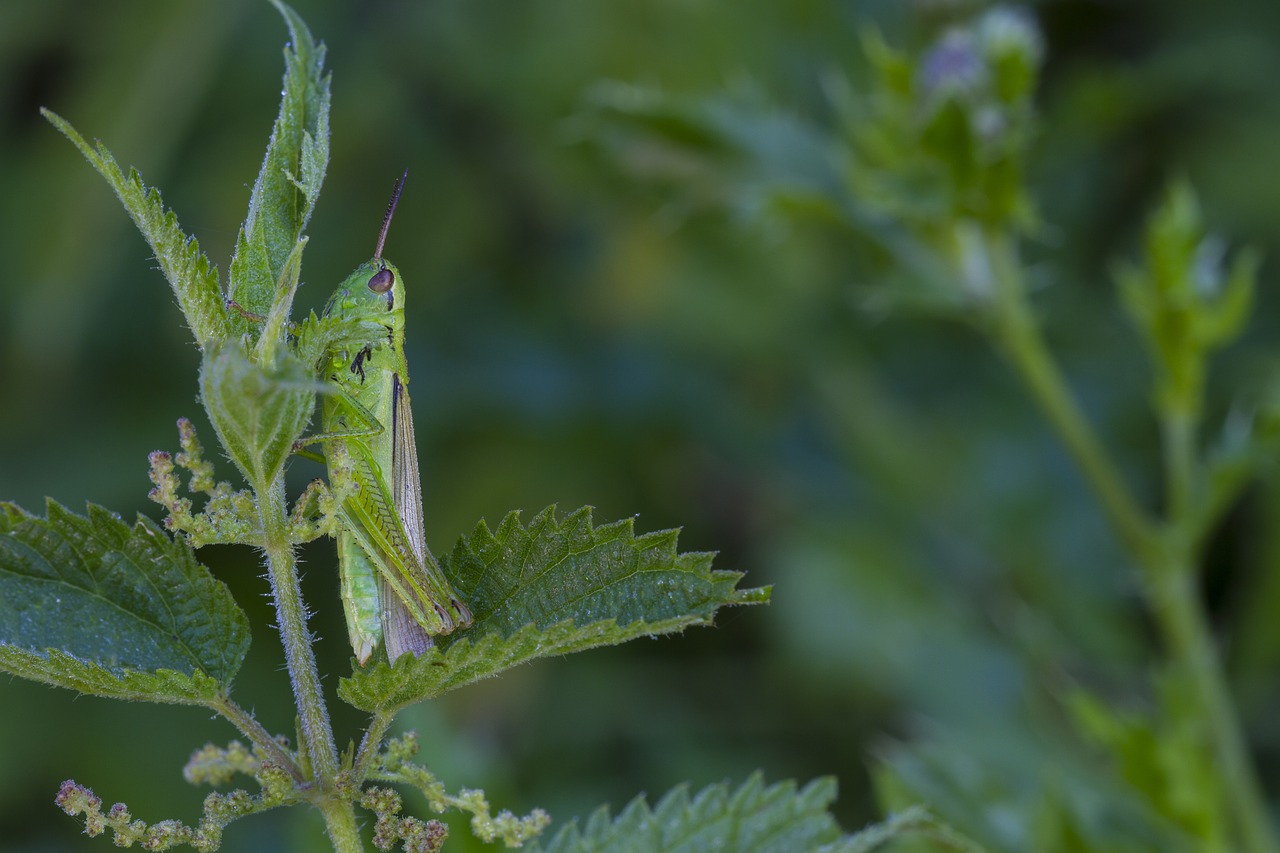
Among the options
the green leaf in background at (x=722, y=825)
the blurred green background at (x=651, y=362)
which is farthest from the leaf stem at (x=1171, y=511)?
the green leaf in background at (x=722, y=825)

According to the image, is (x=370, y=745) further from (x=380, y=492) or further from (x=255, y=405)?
(x=380, y=492)

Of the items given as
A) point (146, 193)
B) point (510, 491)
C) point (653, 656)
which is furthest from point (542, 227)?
point (146, 193)

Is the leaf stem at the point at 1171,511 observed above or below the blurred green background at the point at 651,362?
below

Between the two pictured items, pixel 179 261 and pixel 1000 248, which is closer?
pixel 179 261

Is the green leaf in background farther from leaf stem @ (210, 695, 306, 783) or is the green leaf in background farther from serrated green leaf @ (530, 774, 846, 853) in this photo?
leaf stem @ (210, 695, 306, 783)

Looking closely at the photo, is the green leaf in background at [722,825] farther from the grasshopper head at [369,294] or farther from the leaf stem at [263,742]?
the grasshopper head at [369,294]

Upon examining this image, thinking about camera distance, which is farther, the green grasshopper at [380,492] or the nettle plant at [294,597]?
the green grasshopper at [380,492]

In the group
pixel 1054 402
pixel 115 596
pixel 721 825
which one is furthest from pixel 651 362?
pixel 115 596

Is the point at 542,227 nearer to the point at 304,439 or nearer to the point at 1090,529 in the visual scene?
the point at 1090,529
